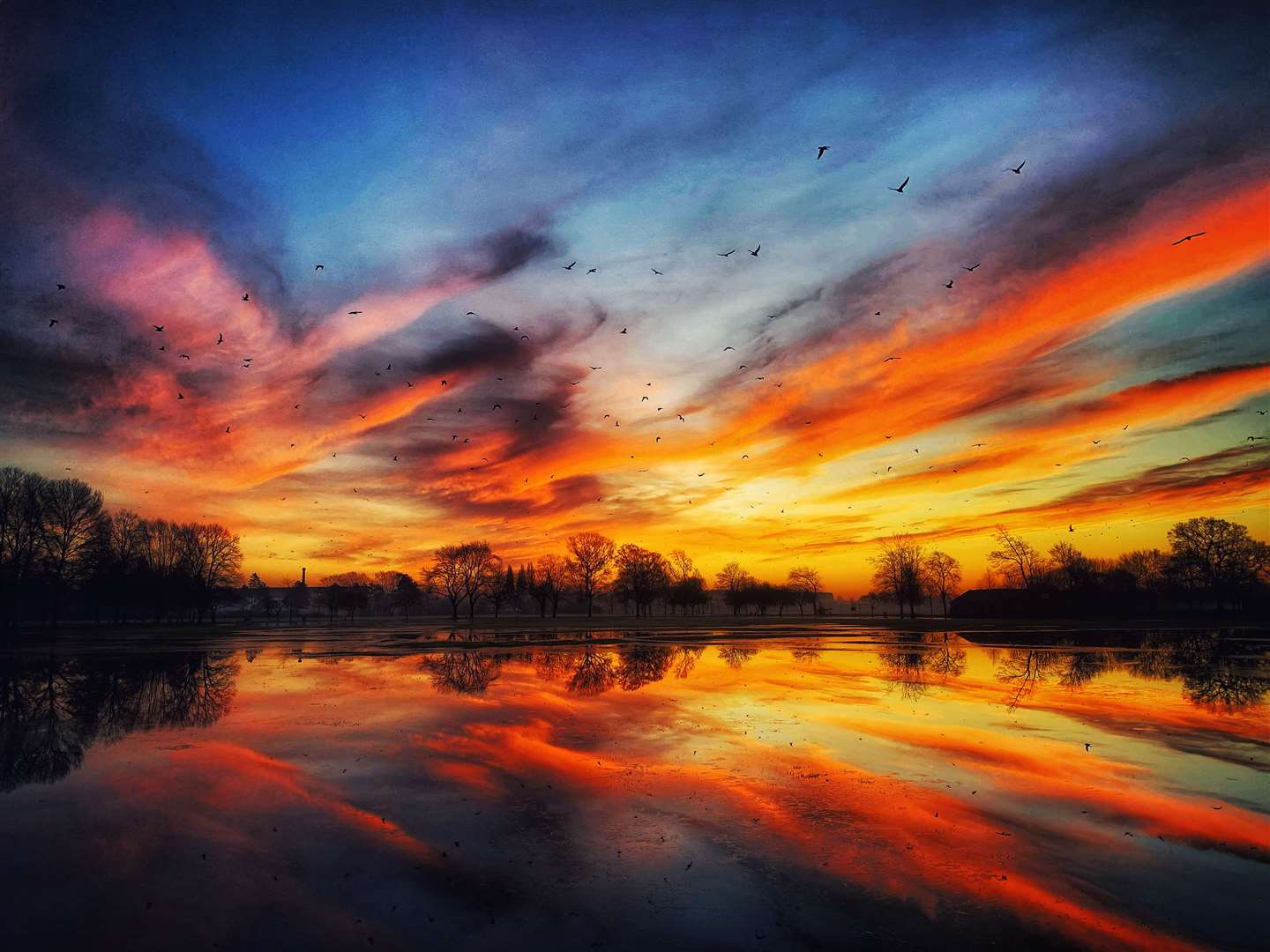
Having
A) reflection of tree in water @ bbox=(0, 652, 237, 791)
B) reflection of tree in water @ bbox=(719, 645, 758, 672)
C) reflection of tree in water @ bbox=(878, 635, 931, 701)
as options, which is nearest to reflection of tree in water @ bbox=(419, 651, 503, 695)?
reflection of tree in water @ bbox=(0, 652, 237, 791)

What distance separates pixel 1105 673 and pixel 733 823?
28.9 m

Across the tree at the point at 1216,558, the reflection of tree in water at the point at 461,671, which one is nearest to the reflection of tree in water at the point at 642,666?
the reflection of tree in water at the point at 461,671

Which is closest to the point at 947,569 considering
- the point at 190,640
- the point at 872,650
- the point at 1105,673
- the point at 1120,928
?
the point at 872,650

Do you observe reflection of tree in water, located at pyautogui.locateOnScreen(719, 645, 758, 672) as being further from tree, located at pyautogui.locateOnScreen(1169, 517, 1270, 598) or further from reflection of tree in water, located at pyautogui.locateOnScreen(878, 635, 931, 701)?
tree, located at pyautogui.locateOnScreen(1169, 517, 1270, 598)

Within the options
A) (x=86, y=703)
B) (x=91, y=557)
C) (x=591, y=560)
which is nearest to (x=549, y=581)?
(x=591, y=560)

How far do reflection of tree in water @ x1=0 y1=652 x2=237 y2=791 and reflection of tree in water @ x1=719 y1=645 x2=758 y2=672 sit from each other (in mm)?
24247

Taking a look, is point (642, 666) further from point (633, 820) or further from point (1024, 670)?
point (633, 820)

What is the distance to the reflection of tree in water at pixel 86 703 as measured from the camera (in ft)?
47.2

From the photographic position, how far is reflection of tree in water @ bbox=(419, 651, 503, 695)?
2517 centimetres

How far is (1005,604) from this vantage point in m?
110

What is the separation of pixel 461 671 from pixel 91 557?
7726 centimetres

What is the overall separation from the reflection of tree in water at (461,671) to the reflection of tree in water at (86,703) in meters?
7.89

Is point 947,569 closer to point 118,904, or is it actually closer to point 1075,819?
point 1075,819

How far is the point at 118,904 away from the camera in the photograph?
748 centimetres
